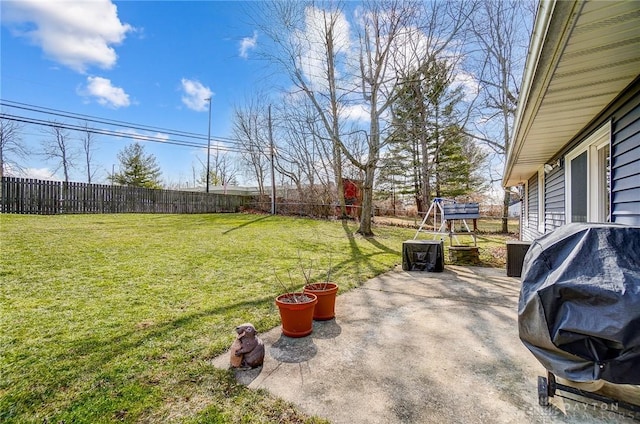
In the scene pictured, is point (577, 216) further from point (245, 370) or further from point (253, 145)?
point (253, 145)

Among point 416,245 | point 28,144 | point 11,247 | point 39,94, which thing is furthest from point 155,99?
point 416,245

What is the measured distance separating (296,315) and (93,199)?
12.8 m

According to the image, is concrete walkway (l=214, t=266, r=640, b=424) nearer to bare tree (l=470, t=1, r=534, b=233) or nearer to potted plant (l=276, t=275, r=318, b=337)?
potted plant (l=276, t=275, r=318, b=337)

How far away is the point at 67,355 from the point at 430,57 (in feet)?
31.3

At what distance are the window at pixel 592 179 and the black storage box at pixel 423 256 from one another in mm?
2032

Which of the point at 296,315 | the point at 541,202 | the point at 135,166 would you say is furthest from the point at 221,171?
the point at 296,315

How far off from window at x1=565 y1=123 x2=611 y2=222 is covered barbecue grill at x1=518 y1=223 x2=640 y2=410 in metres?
2.24

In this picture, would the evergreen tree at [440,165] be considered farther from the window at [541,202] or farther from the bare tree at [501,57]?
the window at [541,202]

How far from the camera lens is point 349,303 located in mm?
3740

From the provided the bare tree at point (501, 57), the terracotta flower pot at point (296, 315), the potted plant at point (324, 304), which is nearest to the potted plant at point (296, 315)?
the terracotta flower pot at point (296, 315)

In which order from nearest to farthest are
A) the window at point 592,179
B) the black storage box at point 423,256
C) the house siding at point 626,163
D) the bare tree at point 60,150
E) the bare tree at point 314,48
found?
the house siding at point 626,163 → the window at point 592,179 → the black storage box at point 423,256 → the bare tree at point 314,48 → the bare tree at point 60,150

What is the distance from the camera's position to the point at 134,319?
2.92 m

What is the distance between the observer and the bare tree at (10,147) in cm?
1906

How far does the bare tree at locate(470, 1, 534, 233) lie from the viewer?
31.0 ft
